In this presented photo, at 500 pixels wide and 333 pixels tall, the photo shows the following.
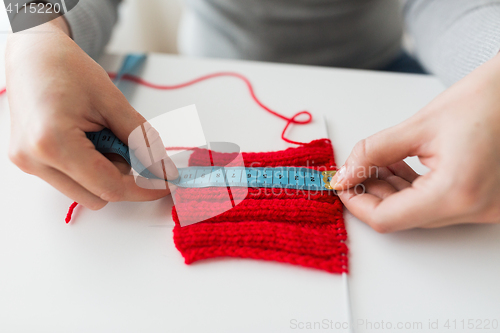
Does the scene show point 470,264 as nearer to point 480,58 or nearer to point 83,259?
point 480,58

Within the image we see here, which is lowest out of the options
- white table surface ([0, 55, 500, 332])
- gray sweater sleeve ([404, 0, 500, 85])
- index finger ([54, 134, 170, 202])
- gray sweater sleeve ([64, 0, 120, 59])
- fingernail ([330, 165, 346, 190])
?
white table surface ([0, 55, 500, 332])

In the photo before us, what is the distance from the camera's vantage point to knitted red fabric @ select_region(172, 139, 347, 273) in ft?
2.14

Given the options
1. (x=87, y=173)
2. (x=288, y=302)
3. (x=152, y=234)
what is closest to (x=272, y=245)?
(x=288, y=302)

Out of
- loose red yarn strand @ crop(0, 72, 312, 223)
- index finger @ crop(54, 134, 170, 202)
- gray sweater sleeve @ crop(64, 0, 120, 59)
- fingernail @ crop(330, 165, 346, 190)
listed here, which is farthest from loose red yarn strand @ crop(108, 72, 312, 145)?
index finger @ crop(54, 134, 170, 202)

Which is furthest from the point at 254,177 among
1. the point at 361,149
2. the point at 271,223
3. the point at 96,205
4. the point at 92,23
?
the point at 92,23

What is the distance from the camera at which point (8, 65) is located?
684 mm

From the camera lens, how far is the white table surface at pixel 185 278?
1.94 ft

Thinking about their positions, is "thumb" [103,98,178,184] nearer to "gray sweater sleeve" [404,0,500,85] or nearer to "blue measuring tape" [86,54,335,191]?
"blue measuring tape" [86,54,335,191]

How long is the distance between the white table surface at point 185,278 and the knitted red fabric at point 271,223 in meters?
0.03

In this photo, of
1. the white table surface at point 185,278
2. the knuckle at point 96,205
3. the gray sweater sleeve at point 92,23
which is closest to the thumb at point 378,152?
the white table surface at point 185,278

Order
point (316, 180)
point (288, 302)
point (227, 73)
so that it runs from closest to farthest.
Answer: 1. point (288, 302)
2. point (316, 180)
3. point (227, 73)

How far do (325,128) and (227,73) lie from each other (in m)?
0.37

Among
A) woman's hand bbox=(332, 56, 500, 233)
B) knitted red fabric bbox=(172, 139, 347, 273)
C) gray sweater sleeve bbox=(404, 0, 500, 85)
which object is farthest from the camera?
gray sweater sleeve bbox=(404, 0, 500, 85)

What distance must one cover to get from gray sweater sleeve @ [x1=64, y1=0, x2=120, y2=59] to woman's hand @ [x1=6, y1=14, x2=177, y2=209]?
0.17 metres
